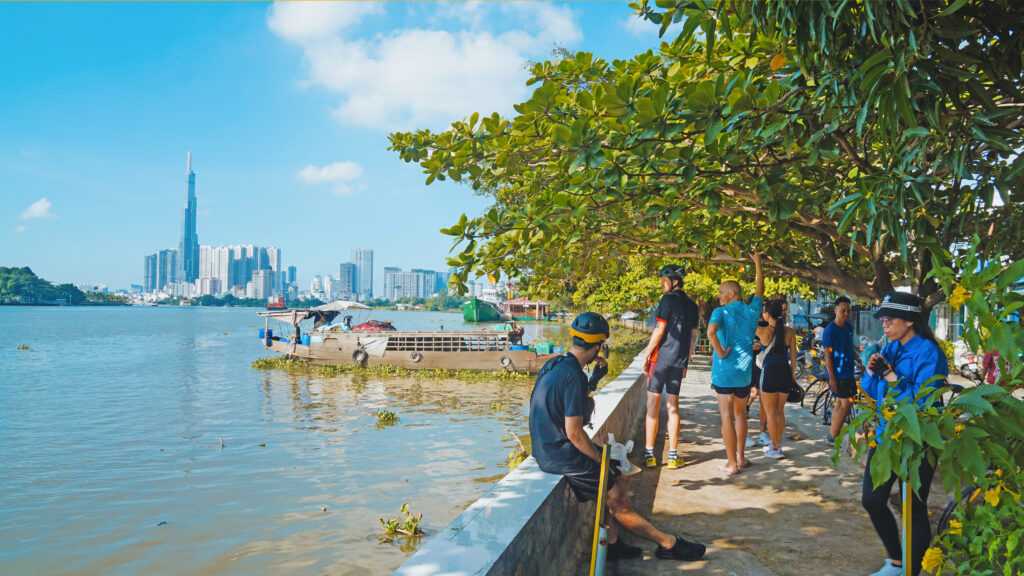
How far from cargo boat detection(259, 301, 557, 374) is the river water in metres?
2.45

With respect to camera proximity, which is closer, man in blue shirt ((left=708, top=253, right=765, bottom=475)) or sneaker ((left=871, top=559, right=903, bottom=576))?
sneaker ((left=871, top=559, right=903, bottom=576))

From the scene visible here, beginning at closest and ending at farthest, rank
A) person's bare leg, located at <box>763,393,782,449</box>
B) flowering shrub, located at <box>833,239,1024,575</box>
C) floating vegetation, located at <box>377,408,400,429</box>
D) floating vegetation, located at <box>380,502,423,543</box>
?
flowering shrub, located at <box>833,239,1024,575</box>, person's bare leg, located at <box>763,393,782,449</box>, floating vegetation, located at <box>380,502,423,543</box>, floating vegetation, located at <box>377,408,400,429</box>

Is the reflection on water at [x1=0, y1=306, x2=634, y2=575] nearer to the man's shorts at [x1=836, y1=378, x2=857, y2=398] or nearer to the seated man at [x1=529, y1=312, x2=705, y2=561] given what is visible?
the seated man at [x1=529, y1=312, x2=705, y2=561]

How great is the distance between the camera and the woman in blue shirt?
11.1ft

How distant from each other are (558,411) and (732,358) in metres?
2.95

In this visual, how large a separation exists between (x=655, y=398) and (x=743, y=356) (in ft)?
3.11

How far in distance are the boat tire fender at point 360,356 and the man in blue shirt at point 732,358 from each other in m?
24.0

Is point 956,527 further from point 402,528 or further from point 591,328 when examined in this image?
point 402,528

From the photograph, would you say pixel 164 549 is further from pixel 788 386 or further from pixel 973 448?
pixel 973 448

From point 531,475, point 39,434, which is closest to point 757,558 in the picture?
point 531,475

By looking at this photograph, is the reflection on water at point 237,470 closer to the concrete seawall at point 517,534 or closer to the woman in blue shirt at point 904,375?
the concrete seawall at point 517,534

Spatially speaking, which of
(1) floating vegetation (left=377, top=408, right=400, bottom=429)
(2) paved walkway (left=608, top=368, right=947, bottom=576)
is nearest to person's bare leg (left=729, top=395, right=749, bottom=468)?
(2) paved walkway (left=608, top=368, right=947, bottom=576)

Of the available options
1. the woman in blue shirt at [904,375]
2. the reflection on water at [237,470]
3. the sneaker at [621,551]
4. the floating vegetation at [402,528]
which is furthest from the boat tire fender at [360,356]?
the woman in blue shirt at [904,375]

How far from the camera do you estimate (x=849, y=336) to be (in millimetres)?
6836
